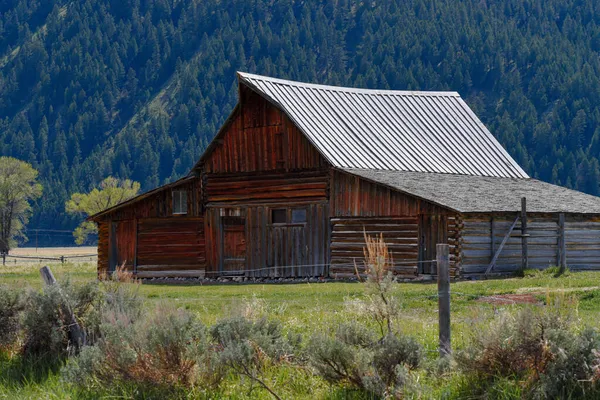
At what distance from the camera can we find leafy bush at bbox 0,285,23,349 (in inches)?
739

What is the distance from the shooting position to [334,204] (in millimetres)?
39344

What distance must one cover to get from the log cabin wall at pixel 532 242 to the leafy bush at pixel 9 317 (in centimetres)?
1953

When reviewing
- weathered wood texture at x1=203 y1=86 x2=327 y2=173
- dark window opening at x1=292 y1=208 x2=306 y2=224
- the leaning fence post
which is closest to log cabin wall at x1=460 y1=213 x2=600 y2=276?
weathered wood texture at x1=203 y1=86 x2=327 y2=173

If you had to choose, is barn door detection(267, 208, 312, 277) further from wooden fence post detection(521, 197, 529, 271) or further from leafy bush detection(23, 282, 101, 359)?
leafy bush detection(23, 282, 101, 359)

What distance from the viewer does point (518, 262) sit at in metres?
38.1

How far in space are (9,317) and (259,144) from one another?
76.7 feet

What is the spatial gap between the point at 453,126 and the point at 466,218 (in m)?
13.9

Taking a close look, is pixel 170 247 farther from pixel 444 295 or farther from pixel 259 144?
pixel 444 295

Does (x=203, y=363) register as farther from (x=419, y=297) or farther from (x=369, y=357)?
(x=419, y=297)

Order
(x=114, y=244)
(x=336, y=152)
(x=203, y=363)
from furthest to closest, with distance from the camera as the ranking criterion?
(x=114, y=244), (x=336, y=152), (x=203, y=363)

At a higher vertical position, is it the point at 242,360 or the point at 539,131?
the point at 539,131

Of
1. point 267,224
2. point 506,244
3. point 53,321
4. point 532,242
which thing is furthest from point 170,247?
point 53,321

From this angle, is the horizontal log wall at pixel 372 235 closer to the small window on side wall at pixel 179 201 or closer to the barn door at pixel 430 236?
the barn door at pixel 430 236

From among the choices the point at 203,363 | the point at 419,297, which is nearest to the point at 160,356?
the point at 203,363
